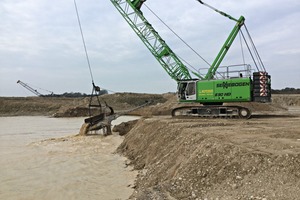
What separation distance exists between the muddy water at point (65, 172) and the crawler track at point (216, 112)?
4.92 m

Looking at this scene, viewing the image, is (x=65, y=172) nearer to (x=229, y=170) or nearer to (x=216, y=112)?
(x=229, y=170)

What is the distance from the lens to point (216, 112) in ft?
66.8

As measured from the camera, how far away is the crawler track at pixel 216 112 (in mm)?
19797

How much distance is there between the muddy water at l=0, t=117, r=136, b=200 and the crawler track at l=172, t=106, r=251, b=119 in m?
4.92

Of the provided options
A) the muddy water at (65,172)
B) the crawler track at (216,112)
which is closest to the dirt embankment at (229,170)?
the muddy water at (65,172)

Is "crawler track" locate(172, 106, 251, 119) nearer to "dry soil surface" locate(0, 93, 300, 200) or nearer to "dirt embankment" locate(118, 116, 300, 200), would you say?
"dry soil surface" locate(0, 93, 300, 200)

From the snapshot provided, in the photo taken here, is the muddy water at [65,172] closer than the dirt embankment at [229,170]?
No

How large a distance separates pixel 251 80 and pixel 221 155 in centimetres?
1182

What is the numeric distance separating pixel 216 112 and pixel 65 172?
10.0m

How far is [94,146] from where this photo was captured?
20.6 meters

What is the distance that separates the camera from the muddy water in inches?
428

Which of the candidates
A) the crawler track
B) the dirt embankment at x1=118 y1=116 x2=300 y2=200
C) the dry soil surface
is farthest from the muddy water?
the crawler track

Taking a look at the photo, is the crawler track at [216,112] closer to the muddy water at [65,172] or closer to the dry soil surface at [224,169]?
the muddy water at [65,172]

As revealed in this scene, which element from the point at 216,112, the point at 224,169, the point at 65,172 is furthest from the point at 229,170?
the point at 216,112
